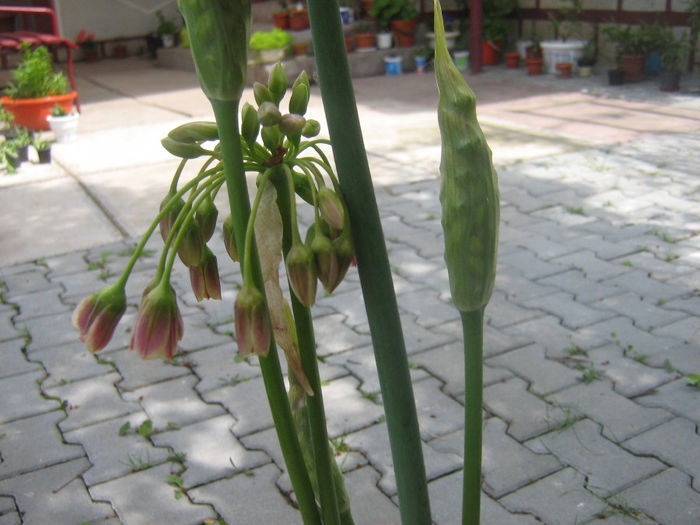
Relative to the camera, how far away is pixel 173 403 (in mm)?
3152

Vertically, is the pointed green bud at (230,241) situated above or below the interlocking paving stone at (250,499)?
above

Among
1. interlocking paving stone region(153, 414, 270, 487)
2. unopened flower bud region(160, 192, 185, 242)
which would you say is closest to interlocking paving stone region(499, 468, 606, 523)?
interlocking paving stone region(153, 414, 270, 487)

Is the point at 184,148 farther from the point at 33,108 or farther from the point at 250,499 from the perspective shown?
the point at 33,108

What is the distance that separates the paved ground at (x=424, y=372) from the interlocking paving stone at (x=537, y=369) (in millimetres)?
10

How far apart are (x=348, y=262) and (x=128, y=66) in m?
14.4

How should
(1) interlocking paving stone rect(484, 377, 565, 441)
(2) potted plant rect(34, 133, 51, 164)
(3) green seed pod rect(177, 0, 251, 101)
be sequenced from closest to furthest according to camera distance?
(3) green seed pod rect(177, 0, 251, 101) < (1) interlocking paving stone rect(484, 377, 565, 441) < (2) potted plant rect(34, 133, 51, 164)

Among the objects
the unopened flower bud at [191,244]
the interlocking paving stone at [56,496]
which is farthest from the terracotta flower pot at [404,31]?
the unopened flower bud at [191,244]

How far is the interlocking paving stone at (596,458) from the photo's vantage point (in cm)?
250

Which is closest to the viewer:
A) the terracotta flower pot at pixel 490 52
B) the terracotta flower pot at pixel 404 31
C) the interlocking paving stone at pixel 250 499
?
the interlocking paving stone at pixel 250 499

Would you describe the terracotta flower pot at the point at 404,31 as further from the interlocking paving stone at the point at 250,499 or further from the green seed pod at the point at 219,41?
the green seed pod at the point at 219,41

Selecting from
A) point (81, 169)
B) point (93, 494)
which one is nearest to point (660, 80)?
point (81, 169)

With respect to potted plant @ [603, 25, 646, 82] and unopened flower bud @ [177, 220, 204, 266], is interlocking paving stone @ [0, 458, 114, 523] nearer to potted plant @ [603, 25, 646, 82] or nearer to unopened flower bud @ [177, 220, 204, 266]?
unopened flower bud @ [177, 220, 204, 266]

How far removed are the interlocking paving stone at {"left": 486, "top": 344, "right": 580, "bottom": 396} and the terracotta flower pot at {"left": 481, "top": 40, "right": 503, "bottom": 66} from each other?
8.68 metres

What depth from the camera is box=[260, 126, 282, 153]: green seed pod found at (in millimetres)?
898
